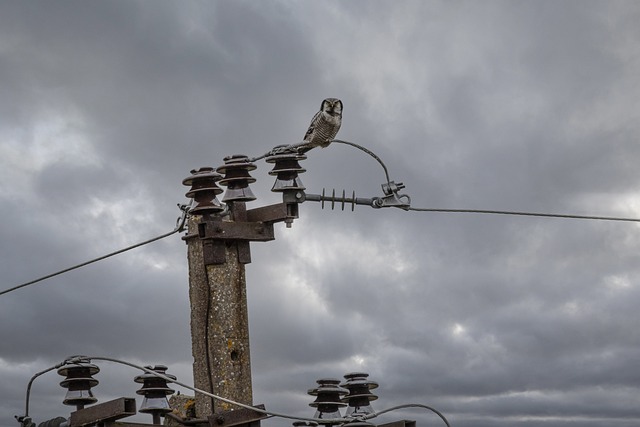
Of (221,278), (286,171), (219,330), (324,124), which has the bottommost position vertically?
(219,330)

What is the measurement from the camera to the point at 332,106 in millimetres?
14227

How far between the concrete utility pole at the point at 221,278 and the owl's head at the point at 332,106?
1.17 metres

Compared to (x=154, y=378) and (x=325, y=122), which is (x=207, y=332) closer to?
(x=154, y=378)

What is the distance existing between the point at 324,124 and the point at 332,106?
239 millimetres

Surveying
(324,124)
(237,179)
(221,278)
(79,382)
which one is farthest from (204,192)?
(79,382)

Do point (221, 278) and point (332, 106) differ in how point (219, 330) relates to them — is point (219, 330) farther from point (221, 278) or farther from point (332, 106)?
point (332, 106)

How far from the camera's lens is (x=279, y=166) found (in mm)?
Answer: 13914

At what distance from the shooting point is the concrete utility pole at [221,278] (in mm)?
12898

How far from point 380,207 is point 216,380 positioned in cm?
340

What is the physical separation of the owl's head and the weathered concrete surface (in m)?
2.08

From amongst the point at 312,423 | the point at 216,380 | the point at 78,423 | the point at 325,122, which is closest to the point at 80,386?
the point at 78,423

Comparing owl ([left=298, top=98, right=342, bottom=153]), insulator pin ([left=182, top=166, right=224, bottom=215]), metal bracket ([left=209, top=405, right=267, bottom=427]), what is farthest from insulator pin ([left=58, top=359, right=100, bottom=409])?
owl ([left=298, top=98, right=342, bottom=153])

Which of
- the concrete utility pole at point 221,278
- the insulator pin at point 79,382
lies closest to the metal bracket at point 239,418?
the concrete utility pole at point 221,278

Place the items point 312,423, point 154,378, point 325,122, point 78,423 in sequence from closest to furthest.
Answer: point 78,423, point 154,378, point 312,423, point 325,122
